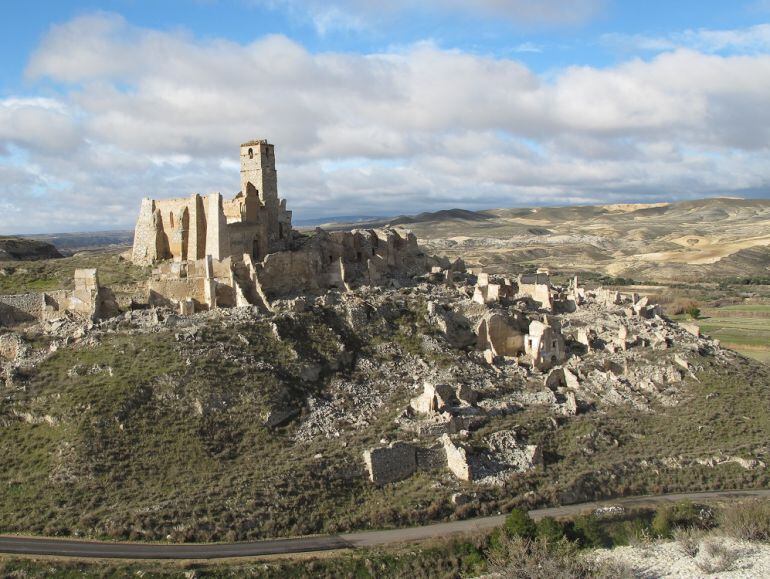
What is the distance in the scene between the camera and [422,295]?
4519 cm

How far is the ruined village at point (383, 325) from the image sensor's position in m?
32.8

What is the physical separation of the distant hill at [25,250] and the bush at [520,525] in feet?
148

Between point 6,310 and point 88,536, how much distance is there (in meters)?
17.4

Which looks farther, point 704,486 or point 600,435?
point 600,435

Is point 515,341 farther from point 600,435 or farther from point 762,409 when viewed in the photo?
point 762,409

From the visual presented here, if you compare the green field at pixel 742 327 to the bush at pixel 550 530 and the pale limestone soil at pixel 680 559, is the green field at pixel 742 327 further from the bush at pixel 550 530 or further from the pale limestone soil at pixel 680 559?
the bush at pixel 550 530

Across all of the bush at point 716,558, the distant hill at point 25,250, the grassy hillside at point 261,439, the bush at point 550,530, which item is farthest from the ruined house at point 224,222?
the bush at point 716,558

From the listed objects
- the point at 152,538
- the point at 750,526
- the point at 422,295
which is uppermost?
the point at 422,295

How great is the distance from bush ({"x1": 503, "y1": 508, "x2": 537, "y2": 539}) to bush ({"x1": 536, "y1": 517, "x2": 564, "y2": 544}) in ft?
0.84

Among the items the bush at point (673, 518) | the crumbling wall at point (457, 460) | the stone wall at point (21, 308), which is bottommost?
the bush at point (673, 518)

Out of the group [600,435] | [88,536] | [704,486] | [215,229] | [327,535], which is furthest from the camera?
[215,229]

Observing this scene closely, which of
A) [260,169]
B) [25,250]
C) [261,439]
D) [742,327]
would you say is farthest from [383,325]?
[742,327]

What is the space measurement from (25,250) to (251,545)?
46.3 metres

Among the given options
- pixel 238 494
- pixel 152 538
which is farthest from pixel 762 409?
pixel 152 538
